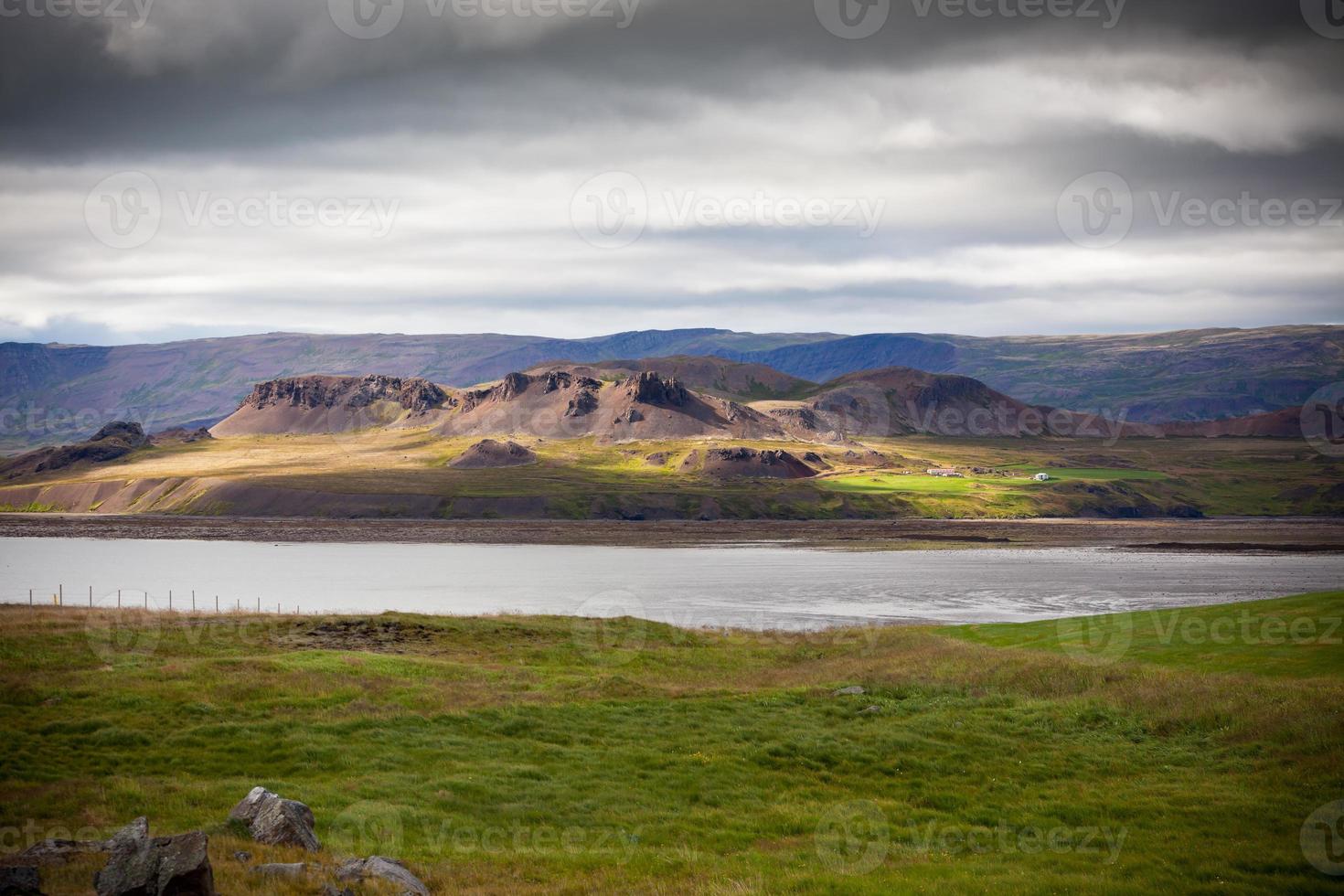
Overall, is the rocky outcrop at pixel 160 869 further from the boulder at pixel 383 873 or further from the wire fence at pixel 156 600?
the wire fence at pixel 156 600

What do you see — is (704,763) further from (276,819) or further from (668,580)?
(668,580)

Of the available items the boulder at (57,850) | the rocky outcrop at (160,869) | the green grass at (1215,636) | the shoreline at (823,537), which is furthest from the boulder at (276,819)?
the shoreline at (823,537)

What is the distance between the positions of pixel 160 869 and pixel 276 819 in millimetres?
4830

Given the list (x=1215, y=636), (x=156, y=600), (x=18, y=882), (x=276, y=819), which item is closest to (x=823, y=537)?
(x=156, y=600)

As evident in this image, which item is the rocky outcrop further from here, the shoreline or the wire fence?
the shoreline

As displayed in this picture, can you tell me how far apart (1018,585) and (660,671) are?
75989mm

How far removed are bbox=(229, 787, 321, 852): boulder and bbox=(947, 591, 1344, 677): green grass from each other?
35060 mm

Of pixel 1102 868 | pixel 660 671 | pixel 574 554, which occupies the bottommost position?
pixel 574 554

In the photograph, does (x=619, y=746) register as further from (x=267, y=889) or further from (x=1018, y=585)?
(x=1018, y=585)

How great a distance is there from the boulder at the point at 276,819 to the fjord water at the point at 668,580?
185ft

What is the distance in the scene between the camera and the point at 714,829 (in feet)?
80.9

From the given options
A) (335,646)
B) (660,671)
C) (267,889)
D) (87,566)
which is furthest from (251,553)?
(267,889)

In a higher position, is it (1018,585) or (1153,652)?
(1153,652)

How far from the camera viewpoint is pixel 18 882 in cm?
1642
